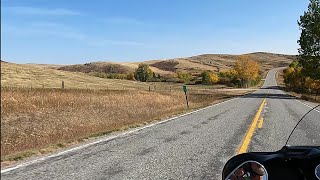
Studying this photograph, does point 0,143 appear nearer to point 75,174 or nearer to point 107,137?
point 107,137

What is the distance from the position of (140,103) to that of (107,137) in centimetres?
1446

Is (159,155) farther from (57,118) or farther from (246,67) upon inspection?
(246,67)

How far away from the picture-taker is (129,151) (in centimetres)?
845

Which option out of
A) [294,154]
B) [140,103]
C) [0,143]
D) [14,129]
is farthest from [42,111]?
[294,154]

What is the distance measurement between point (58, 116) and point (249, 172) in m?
14.2

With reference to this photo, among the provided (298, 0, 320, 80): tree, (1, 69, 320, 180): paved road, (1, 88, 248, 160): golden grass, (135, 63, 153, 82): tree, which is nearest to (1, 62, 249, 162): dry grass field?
(1, 88, 248, 160): golden grass

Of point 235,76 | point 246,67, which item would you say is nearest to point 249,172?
point 246,67

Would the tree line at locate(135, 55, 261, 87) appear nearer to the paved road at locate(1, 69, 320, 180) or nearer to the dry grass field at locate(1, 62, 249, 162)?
the dry grass field at locate(1, 62, 249, 162)

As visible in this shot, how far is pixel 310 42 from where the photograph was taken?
45719 mm

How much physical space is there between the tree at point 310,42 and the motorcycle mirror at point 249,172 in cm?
4483

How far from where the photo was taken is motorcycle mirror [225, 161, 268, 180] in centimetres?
350

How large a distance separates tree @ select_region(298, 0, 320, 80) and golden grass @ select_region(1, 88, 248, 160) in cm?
2865

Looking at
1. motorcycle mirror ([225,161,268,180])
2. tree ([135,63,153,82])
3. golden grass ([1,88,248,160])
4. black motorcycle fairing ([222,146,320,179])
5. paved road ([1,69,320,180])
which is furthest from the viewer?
tree ([135,63,153,82])

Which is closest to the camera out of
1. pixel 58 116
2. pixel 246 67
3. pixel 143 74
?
pixel 58 116
